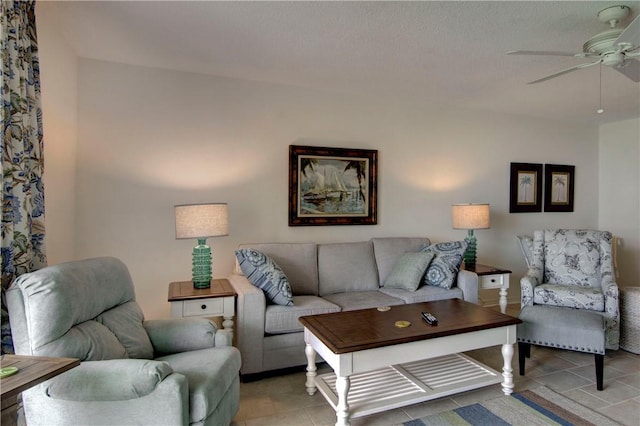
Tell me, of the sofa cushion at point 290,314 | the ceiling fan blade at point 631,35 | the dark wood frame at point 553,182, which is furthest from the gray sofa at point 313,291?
the dark wood frame at point 553,182

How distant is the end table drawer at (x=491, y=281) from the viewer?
11.7 ft

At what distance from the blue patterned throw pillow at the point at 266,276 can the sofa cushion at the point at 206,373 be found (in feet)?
2.49

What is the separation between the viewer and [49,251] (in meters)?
2.53

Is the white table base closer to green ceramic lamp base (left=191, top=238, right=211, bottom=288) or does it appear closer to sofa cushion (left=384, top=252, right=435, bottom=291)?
sofa cushion (left=384, top=252, right=435, bottom=291)

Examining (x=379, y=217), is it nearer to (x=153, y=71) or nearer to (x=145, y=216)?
(x=145, y=216)

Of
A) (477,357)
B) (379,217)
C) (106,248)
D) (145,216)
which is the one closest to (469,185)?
(379,217)

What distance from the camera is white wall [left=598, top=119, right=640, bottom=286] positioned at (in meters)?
4.88

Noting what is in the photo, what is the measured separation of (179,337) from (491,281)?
2928 mm

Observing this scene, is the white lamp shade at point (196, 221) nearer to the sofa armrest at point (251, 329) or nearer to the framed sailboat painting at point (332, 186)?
the sofa armrest at point (251, 329)

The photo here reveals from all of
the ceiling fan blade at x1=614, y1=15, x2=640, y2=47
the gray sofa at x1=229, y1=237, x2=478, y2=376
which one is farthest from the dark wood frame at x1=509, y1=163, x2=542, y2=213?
the ceiling fan blade at x1=614, y1=15, x2=640, y2=47

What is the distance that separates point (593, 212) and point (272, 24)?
5.32 m

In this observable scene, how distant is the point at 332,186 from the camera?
3.80m

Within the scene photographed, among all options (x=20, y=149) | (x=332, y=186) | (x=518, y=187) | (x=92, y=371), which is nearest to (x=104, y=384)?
(x=92, y=371)

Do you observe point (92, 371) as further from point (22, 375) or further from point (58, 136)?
point (58, 136)
